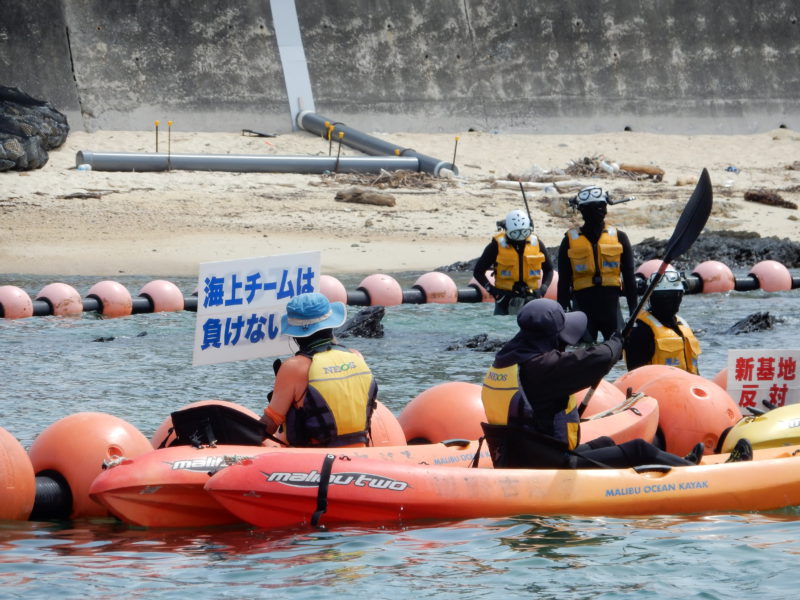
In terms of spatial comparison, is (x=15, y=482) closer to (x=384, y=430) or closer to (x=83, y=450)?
(x=83, y=450)

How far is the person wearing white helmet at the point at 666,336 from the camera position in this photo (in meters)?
7.16

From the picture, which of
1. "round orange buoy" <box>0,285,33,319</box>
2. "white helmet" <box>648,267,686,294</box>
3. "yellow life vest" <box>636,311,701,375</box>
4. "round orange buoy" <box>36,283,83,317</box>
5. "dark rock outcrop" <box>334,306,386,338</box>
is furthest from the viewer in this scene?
"round orange buoy" <box>36,283,83,317</box>

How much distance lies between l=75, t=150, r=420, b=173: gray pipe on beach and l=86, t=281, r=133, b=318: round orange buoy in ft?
19.2

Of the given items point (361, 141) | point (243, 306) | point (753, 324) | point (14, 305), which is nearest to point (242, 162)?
point (361, 141)

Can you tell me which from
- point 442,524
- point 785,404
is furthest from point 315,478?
point 785,404

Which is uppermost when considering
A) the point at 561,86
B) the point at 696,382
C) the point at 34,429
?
the point at 561,86

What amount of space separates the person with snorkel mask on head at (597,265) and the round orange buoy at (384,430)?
262 centimetres

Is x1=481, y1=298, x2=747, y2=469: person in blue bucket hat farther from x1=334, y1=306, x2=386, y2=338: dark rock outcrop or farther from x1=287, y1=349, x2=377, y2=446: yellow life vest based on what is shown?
x1=334, y1=306, x2=386, y2=338: dark rock outcrop

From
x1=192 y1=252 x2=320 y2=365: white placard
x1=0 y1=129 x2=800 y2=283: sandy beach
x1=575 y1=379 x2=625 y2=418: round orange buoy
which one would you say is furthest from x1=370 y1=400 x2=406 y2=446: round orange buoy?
x1=0 y1=129 x2=800 y2=283: sandy beach

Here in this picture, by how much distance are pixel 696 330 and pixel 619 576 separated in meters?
7.07

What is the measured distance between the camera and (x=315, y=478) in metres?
5.55

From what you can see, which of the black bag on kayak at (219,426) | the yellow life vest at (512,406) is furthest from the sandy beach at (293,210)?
the yellow life vest at (512,406)

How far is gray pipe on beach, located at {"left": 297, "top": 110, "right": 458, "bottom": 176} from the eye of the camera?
1934 centimetres

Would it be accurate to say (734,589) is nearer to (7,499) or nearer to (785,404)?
(785,404)
